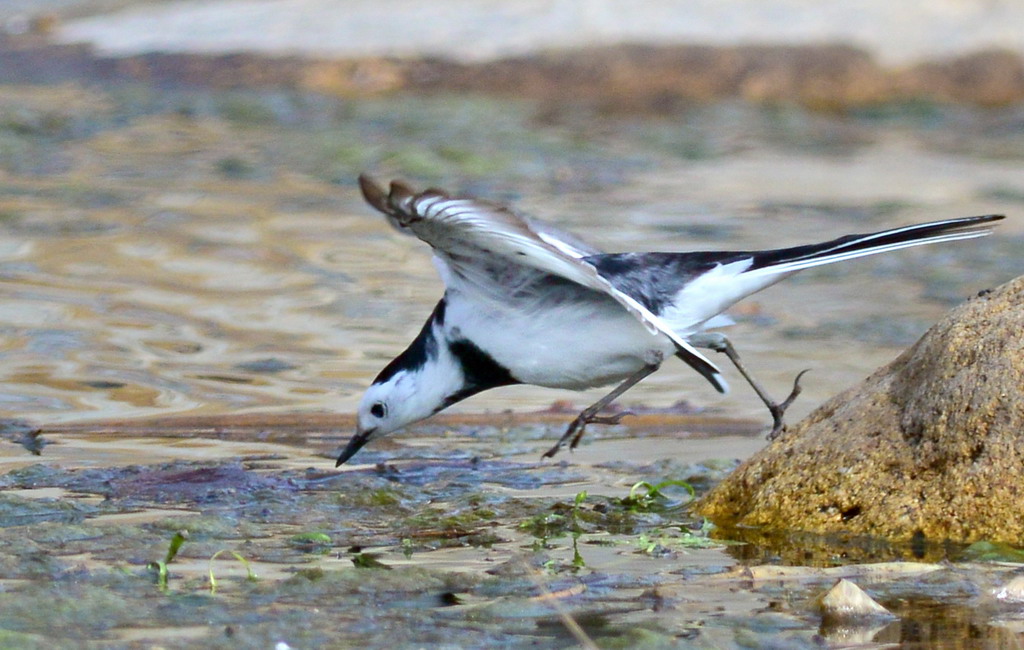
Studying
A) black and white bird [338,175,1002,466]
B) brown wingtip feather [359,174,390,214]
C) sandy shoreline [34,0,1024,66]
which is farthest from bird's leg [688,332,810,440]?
sandy shoreline [34,0,1024,66]

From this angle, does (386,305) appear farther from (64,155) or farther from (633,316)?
(64,155)

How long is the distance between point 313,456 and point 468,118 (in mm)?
9319

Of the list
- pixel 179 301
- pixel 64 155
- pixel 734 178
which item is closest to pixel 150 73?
pixel 64 155

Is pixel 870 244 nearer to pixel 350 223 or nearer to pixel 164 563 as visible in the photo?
pixel 164 563

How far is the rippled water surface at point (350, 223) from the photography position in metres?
7.12

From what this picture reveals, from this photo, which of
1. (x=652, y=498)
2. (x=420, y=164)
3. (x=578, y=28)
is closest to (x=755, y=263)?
(x=652, y=498)

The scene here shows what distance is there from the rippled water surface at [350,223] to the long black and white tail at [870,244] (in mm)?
1467

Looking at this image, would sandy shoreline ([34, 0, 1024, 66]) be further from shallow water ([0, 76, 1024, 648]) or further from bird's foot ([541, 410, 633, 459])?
bird's foot ([541, 410, 633, 459])

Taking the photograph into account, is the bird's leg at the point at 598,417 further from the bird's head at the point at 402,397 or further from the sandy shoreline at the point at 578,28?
the sandy shoreline at the point at 578,28

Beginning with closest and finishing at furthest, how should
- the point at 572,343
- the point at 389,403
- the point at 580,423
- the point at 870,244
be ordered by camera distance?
the point at 870,244, the point at 572,343, the point at 580,423, the point at 389,403

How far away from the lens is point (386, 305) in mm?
8484

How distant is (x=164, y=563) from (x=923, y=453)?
2.16 metres

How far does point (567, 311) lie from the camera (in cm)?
525

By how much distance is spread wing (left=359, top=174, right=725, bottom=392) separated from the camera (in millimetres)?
4590
